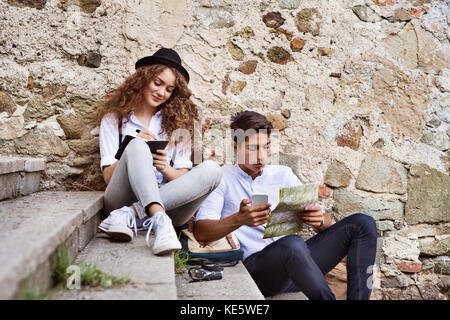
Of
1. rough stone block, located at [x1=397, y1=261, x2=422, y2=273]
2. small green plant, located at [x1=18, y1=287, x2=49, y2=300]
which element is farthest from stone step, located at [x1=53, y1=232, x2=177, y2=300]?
rough stone block, located at [x1=397, y1=261, x2=422, y2=273]

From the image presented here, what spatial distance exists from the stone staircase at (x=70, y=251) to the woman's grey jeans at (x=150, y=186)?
15 cm

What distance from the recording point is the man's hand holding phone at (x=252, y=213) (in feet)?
6.63

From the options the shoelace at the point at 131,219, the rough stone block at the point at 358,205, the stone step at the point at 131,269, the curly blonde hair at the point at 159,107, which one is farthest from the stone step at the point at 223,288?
the rough stone block at the point at 358,205

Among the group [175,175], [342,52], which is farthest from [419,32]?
[175,175]

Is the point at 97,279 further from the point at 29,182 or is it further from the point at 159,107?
the point at 159,107

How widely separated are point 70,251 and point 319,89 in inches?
83.7

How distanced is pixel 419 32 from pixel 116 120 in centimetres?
242

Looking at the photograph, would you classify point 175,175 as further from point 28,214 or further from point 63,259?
point 63,259

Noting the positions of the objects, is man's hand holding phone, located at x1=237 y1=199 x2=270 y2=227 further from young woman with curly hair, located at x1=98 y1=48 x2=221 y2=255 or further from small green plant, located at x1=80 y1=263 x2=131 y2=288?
small green plant, located at x1=80 y1=263 x2=131 y2=288

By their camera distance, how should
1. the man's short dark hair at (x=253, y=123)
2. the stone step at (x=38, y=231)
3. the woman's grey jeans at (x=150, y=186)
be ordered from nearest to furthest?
1. the stone step at (x=38, y=231)
2. the woman's grey jeans at (x=150, y=186)
3. the man's short dark hair at (x=253, y=123)

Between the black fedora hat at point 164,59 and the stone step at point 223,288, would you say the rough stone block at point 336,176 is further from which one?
the black fedora hat at point 164,59

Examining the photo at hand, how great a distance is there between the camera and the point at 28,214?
1.76 meters

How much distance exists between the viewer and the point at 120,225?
1.93 metres

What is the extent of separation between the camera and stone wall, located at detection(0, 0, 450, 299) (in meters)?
2.74
